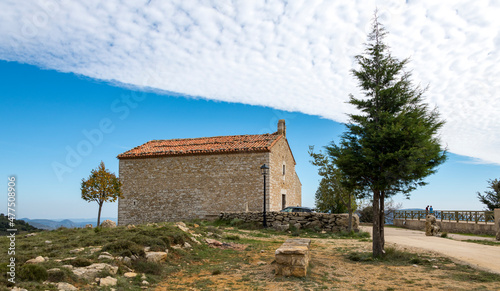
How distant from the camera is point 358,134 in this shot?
37.0 feet

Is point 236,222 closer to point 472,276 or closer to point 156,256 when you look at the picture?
point 156,256

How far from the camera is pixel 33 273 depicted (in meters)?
6.41

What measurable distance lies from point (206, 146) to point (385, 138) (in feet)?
55.5

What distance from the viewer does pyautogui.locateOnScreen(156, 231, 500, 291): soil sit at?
741cm

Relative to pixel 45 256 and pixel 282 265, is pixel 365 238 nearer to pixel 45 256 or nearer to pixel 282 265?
pixel 282 265

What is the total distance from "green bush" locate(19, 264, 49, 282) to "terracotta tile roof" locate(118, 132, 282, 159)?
17380 mm

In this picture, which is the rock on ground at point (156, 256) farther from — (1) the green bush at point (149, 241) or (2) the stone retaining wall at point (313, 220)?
(2) the stone retaining wall at point (313, 220)

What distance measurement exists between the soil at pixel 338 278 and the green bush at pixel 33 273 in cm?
227

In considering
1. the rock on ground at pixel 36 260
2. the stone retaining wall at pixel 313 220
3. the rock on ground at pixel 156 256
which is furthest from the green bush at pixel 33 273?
the stone retaining wall at pixel 313 220

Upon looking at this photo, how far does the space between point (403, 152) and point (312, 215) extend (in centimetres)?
981

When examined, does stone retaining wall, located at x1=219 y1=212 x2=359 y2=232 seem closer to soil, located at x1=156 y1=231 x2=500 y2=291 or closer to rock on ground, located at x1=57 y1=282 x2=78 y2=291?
soil, located at x1=156 y1=231 x2=500 y2=291

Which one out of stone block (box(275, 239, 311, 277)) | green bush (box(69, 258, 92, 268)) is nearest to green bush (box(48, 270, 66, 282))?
green bush (box(69, 258, 92, 268))

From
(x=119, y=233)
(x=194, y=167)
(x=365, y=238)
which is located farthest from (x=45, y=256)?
(x=194, y=167)

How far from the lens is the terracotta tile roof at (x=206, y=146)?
2394 centimetres
